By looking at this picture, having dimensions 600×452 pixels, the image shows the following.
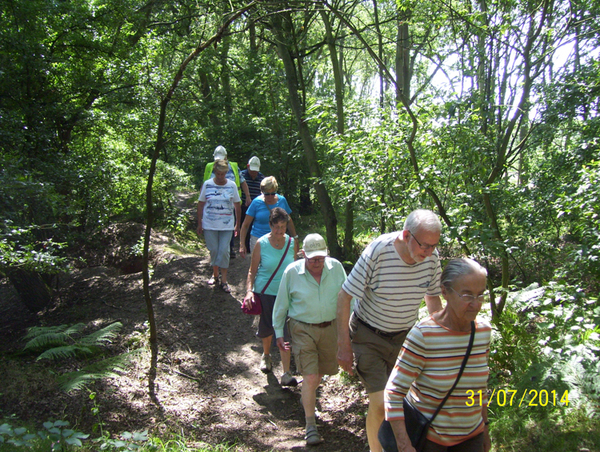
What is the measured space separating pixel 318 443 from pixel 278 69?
36.3ft

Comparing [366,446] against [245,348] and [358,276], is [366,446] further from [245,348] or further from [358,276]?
[245,348]

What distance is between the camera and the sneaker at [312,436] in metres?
4.20

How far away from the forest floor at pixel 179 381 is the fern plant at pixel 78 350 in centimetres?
14

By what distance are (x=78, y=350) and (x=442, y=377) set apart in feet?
14.4

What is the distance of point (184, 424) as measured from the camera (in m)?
4.45

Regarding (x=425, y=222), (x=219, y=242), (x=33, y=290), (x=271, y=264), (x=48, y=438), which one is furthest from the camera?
(x=219, y=242)

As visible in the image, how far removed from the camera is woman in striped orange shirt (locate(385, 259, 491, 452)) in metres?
2.41

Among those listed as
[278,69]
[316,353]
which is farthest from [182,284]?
[278,69]

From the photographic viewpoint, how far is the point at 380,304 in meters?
3.44

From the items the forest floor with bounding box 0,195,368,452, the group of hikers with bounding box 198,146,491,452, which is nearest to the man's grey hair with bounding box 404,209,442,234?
the group of hikers with bounding box 198,146,491,452
